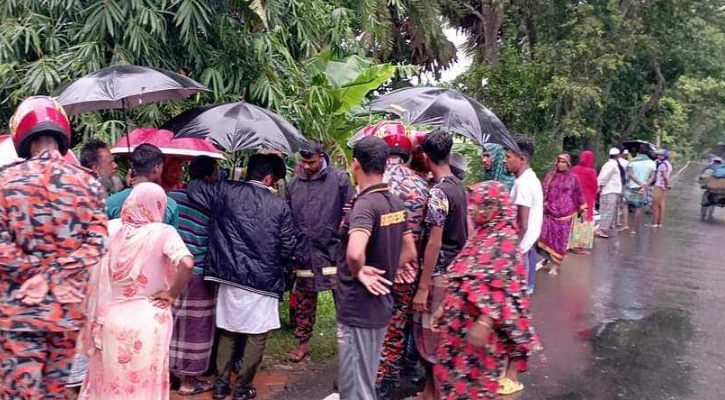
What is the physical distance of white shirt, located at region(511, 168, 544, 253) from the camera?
5.56 metres

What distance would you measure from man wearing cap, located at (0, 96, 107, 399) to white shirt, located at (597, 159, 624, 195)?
446 inches

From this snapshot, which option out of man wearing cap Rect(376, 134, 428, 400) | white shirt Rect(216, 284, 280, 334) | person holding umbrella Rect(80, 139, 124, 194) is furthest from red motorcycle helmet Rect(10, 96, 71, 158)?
man wearing cap Rect(376, 134, 428, 400)

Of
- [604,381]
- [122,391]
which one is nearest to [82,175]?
[122,391]

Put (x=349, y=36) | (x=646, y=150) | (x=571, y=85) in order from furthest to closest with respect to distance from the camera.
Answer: (x=646, y=150)
(x=571, y=85)
(x=349, y=36)

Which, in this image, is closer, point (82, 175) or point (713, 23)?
point (82, 175)

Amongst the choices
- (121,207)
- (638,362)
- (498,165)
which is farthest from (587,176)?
(121,207)

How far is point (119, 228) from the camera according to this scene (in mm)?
3619

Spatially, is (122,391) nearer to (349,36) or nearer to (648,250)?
(349,36)

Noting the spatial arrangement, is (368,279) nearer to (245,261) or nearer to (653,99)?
(245,261)

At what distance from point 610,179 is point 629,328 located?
6.33 m

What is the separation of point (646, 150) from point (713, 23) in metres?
3.70

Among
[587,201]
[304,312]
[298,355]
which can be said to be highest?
[587,201]

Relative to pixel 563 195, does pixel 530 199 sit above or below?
below

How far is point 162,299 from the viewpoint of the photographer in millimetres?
3639
